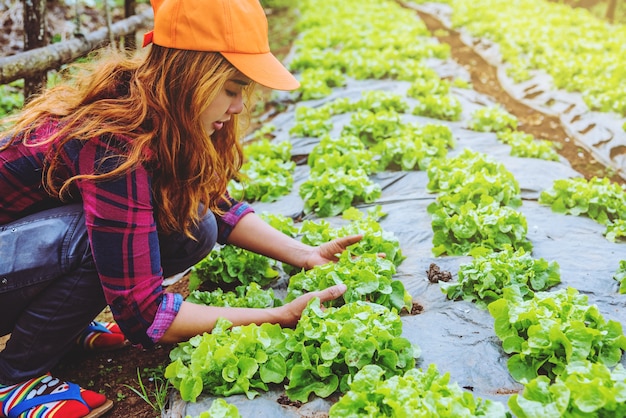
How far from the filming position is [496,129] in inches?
283

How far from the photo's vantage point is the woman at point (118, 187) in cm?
256

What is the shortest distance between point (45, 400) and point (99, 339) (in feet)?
2.28

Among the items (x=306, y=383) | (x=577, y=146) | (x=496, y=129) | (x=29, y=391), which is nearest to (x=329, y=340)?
(x=306, y=383)

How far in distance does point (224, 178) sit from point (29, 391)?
4.86 ft

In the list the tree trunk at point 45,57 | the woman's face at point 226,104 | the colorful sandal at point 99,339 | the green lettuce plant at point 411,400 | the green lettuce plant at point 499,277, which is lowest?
the colorful sandal at point 99,339

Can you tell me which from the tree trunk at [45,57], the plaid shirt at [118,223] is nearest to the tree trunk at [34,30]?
the tree trunk at [45,57]

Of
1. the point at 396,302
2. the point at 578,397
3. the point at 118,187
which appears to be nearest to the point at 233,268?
the point at 396,302

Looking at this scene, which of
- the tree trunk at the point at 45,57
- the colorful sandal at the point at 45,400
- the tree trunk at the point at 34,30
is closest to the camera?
the colorful sandal at the point at 45,400

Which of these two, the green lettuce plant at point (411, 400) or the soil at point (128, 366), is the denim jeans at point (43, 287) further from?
the green lettuce plant at point (411, 400)

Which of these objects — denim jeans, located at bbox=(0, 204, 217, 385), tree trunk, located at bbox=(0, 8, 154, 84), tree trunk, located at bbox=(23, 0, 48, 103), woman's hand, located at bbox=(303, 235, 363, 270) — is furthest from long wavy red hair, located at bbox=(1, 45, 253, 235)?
tree trunk, located at bbox=(23, 0, 48, 103)

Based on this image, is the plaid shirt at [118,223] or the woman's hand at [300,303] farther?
the woman's hand at [300,303]

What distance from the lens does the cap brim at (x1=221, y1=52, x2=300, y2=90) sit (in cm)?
257

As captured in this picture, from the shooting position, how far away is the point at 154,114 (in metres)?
2.64

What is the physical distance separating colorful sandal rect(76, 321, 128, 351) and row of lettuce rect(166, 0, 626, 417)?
0.55 m
